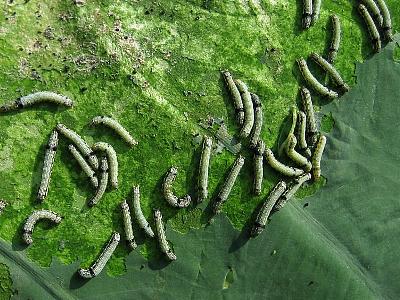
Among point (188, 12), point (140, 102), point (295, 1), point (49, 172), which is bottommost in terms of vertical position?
point (49, 172)

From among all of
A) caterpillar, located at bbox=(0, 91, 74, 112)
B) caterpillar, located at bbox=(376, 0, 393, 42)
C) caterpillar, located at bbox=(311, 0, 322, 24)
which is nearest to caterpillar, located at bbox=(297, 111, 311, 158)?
caterpillar, located at bbox=(311, 0, 322, 24)

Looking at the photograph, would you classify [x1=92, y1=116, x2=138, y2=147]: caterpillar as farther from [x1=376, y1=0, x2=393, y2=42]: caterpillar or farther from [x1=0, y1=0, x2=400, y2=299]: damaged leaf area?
[x1=376, y1=0, x2=393, y2=42]: caterpillar

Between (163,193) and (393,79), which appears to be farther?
(393,79)

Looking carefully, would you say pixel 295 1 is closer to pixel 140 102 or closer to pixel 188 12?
pixel 188 12

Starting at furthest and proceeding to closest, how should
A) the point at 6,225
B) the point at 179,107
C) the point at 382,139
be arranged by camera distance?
the point at 382,139 < the point at 179,107 < the point at 6,225

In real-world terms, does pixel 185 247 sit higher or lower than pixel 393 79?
lower

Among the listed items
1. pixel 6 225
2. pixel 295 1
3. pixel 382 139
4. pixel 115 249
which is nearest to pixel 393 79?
pixel 382 139

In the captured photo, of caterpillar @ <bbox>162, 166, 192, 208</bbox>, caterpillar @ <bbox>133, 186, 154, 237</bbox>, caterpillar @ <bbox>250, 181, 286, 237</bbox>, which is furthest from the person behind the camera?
caterpillar @ <bbox>250, 181, 286, 237</bbox>
